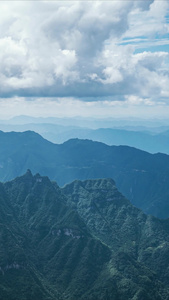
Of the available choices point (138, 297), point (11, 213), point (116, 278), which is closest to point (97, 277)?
point (116, 278)

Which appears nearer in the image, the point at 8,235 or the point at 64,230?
the point at 8,235

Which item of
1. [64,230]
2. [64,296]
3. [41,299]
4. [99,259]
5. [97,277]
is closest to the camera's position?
[41,299]

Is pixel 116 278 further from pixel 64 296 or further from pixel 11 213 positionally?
pixel 11 213

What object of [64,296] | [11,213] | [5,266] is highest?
[11,213]

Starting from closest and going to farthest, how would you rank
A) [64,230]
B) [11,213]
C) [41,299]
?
[41,299] < [64,230] < [11,213]

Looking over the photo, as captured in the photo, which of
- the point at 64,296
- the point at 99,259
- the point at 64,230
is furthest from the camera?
the point at 64,230

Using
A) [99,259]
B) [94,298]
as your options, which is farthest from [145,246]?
[94,298]

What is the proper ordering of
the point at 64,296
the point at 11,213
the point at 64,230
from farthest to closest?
the point at 11,213 → the point at 64,230 → the point at 64,296

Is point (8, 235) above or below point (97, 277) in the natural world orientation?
above

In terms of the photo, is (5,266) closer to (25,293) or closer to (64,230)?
(25,293)
